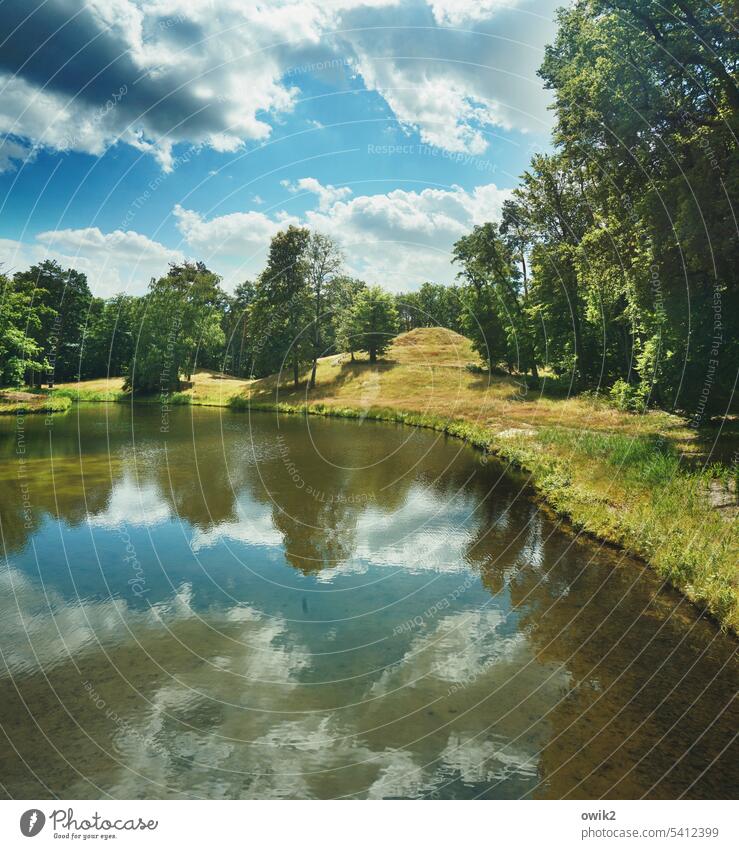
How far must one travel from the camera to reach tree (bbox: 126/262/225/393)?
74688 millimetres

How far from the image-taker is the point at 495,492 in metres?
23.6

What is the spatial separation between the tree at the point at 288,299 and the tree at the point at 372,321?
713 centimetres

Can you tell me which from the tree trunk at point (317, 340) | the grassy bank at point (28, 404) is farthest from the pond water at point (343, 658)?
the tree trunk at point (317, 340)

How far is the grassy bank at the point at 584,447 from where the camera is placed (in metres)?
14.1

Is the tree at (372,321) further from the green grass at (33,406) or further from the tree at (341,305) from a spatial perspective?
the green grass at (33,406)

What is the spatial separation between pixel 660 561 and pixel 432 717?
918cm

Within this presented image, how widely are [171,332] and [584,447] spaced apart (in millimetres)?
65760

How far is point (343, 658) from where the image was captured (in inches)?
412

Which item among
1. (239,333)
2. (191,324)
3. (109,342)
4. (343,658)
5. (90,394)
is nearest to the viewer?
(343,658)

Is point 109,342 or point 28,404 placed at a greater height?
point 109,342

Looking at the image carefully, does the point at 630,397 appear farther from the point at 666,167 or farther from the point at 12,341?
the point at 12,341

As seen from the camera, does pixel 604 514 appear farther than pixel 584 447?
No

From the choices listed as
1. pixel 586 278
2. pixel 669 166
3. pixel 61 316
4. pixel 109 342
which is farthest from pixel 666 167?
pixel 61 316

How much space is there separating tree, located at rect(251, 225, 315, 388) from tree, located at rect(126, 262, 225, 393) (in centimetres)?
1466
